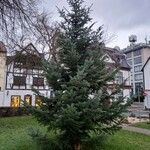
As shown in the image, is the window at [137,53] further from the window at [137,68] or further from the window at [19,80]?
the window at [19,80]

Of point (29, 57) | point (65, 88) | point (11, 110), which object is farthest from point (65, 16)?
point (11, 110)

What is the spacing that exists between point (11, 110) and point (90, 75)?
63.9 ft

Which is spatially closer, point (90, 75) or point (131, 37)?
point (90, 75)

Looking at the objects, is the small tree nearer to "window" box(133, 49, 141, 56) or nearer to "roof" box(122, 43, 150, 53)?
"roof" box(122, 43, 150, 53)

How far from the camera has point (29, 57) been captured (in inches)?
949

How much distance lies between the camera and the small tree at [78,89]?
8.37 meters

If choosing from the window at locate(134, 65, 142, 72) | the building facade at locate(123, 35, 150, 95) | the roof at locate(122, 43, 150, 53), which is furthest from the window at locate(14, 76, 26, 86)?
the window at locate(134, 65, 142, 72)

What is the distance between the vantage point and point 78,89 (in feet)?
28.4

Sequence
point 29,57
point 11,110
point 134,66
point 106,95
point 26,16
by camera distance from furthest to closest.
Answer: point 134,66
point 11,110
point 29,57
point 26,16
point 106,95

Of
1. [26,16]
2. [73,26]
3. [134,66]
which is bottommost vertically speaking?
[73,26]

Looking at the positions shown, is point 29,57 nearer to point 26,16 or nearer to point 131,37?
point 26,16

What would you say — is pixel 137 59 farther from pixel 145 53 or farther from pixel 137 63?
pixel 145 53

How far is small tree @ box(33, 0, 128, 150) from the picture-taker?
8.37m

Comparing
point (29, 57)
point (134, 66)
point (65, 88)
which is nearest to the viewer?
point (65, 88)
